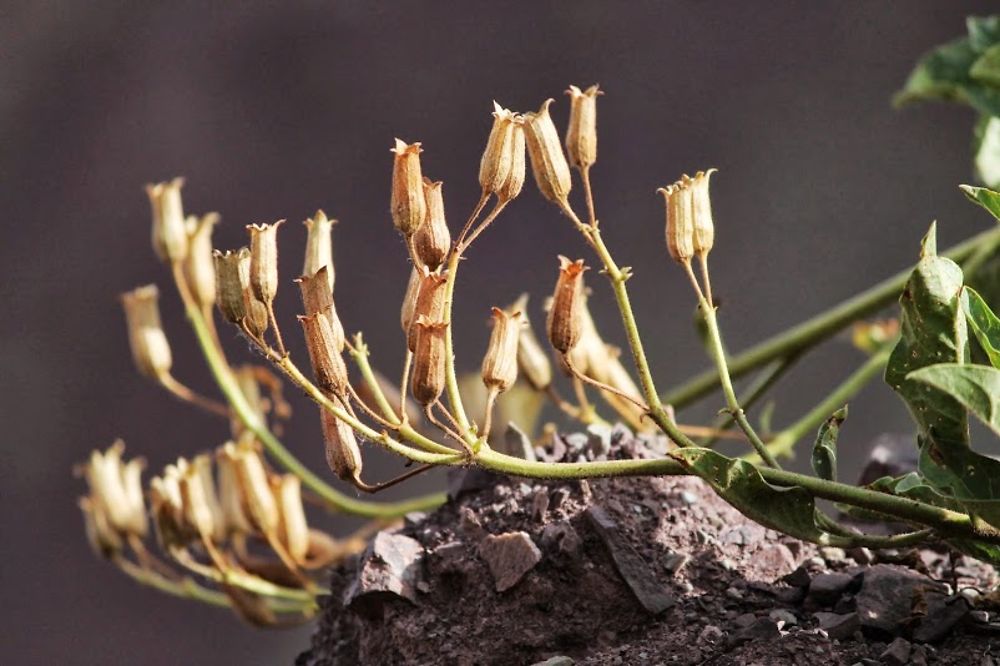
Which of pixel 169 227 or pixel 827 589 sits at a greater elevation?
pixel 169 227

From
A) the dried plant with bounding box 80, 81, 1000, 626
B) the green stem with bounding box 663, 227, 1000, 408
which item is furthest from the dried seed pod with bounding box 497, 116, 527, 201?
the green stem with bounding box 663, 227, 1000, 408

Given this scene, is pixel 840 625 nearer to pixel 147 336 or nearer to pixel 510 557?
pixel 510 557

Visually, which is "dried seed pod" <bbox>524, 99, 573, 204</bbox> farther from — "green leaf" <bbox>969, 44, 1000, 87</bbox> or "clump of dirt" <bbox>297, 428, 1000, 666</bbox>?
"green leaf" <bbox>969, 44, 1000, 87</bbox>

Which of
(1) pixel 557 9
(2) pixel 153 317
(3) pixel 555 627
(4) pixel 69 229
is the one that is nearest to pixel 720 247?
(1) pixel 557 9

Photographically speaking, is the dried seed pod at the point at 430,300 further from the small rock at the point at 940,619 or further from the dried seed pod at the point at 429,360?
the small rock at the point at 940,619

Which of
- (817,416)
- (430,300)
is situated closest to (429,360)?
(430,300)

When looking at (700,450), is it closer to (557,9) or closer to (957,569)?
(957,569)

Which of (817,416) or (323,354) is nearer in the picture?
(323,354)
